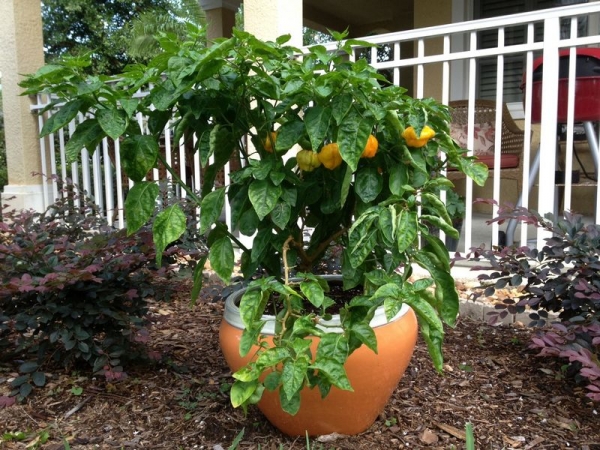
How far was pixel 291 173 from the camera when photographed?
1.50 metres

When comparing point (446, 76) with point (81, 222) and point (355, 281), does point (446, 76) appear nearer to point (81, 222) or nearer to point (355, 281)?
point (355, 281)

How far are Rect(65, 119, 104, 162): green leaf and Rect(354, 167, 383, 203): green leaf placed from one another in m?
0.70

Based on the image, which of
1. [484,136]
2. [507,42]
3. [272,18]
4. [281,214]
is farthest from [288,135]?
[507,42]

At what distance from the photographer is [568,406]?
6.18 feet

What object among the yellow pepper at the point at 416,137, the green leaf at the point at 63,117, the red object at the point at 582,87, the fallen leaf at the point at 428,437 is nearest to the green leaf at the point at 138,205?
the green leaf at the point at 63,117

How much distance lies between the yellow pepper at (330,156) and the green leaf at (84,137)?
1.93ft

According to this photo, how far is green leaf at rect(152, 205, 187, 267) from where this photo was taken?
143cm

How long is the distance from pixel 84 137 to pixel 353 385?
1.00 meters

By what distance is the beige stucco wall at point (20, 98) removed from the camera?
5.36 metres

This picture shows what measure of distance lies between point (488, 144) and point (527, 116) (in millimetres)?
1163

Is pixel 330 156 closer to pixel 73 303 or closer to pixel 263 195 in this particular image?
pixel 263 195

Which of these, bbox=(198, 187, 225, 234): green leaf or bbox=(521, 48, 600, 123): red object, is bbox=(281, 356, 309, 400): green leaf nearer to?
bbox=(198, 187, 225, 234): green leaf

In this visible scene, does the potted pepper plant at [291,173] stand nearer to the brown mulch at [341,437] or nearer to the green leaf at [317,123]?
the green leaf at [317,123]

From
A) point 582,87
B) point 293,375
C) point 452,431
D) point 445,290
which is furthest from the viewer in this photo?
point 582,87
